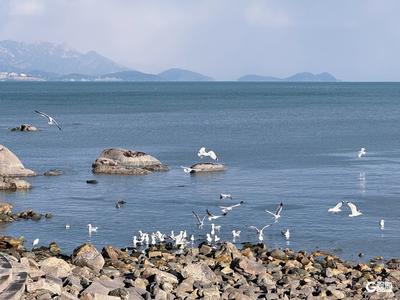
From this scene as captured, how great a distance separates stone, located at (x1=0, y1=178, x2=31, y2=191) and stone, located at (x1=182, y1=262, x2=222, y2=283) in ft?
83.7

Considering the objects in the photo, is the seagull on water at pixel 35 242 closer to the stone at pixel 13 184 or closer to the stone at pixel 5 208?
the stone at pixel 5 208

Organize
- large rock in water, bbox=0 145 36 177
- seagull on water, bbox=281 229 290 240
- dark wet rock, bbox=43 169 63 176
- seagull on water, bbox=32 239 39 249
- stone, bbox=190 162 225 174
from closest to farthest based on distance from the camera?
seagull on water, bbox=32 239 39 249
seagull on water, bbox=281 229 290 240
large rock in water, bbox=0 145 36 177
dark wet rock, bbox=43 169 63 176
stone, bbox=190 162 225 174

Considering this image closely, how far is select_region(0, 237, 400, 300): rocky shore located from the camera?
21.2m

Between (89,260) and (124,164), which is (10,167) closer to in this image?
(124,164)

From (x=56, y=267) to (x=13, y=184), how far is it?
26.6 meters

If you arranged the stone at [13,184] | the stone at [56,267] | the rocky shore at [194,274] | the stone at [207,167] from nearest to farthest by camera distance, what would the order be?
the rocky shore at [194,274], the stone at [56,267], the stone at [13,184], the stone at [207,167]

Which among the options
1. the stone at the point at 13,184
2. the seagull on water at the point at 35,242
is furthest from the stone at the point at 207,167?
the seagull on water at the point at 35,242

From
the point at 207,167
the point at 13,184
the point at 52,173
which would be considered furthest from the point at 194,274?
the point at 207,167

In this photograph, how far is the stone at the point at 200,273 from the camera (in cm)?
2453

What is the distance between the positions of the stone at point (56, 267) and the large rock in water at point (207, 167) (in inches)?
1302

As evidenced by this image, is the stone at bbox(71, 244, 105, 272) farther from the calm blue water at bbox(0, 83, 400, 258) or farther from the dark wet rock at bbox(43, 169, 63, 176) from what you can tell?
the dark wet rock at bbox(43, 169, 63, 176)

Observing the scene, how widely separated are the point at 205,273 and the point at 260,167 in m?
35.6

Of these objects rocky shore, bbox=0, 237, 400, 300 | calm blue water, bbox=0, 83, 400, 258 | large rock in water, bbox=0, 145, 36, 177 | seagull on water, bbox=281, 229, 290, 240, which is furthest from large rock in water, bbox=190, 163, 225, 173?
rocky shore, bbox=0, 237, 400, 300

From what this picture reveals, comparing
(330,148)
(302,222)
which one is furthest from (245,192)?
(330,148)
